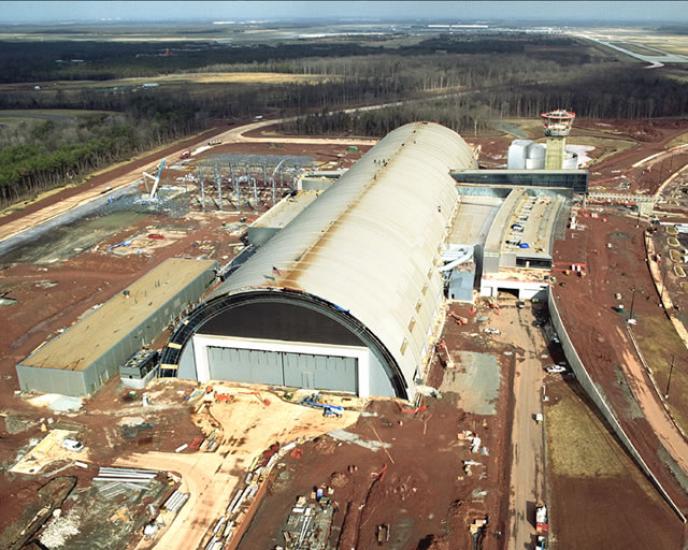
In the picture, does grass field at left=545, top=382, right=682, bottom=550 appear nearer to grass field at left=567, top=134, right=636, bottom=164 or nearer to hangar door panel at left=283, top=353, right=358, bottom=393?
hangar door panel at left=283, top=353, right=358, bottom=393

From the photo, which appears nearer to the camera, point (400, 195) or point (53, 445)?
point (53, 445)

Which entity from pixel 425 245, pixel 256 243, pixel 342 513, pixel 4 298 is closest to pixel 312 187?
pixel 256 243

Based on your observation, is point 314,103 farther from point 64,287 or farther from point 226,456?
point 226,456

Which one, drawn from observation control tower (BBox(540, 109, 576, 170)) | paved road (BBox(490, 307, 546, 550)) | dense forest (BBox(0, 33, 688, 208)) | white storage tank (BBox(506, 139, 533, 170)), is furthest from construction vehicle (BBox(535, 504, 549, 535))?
dense forest (BBox(0, 33, 688, 208))

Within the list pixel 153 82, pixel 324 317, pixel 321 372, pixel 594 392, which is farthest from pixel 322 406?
pixel 153 82

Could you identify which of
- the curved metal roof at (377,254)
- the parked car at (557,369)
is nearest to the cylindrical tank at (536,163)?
the curved metal roof at (377,254)

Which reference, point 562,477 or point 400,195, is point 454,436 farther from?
point 400,195
